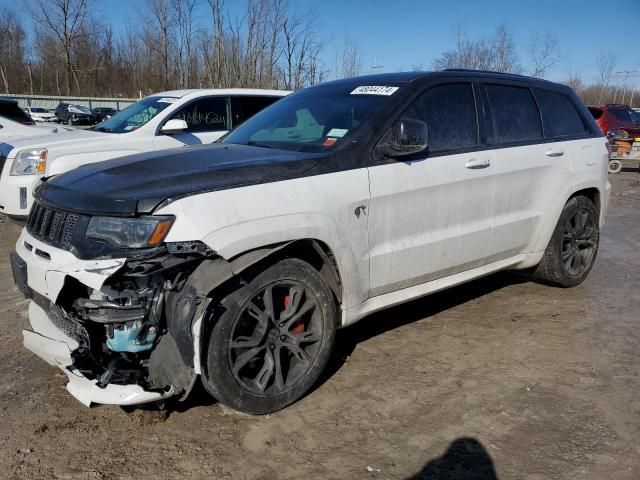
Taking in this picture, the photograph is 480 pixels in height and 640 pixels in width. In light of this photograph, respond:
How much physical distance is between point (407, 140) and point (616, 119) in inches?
735

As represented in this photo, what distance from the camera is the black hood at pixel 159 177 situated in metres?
2.70

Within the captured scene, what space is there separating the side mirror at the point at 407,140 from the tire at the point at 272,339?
0.89 meters

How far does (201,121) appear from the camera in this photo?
7746 mm

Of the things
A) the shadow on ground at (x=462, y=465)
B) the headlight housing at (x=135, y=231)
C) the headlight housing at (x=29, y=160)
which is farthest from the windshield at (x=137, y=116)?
the shadow on ground at (x=462, y=465)

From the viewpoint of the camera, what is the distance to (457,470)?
2.63 metres

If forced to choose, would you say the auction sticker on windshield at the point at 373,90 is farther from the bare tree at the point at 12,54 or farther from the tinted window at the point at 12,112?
the bare tree at the point at 12,54

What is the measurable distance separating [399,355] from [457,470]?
125 centimetres

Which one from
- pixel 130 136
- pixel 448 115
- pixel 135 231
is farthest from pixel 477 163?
pixel 130 136

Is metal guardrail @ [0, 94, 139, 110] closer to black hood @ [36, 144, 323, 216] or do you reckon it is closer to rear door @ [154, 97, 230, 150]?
rear door @ [154, 97, 230, 150]

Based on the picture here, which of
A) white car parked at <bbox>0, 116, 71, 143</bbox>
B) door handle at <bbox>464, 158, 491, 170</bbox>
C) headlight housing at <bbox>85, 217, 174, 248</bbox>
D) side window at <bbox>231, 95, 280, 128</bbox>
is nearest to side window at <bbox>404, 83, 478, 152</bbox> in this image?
door handle at <bbox>464, 158, 491, 170</bbox>

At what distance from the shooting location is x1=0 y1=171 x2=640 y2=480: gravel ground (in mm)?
2646

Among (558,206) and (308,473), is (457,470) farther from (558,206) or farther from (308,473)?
(558,206)

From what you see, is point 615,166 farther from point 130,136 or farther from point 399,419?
point 399,419

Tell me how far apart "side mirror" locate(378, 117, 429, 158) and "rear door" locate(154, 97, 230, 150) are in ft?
14.7
